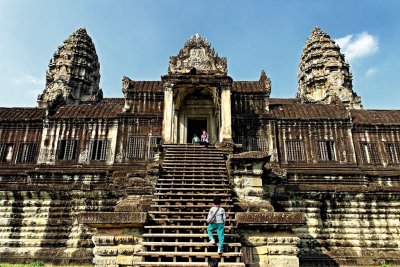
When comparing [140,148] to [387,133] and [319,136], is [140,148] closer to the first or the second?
[319,136]

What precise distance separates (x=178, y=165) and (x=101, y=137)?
35.0 feet

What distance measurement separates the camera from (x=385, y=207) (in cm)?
1441

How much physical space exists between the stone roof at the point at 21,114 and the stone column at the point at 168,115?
10682mm

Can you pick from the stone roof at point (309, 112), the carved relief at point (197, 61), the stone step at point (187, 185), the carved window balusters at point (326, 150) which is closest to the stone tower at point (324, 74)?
the stone roof at point (309, 112)

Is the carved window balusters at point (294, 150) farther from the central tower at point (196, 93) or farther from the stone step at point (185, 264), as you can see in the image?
the stone step at point (185, 264)

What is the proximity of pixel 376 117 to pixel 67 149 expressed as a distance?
21.7 m

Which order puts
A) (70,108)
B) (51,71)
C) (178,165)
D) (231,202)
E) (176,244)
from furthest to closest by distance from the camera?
(51,71) → (70,108) → (178,165) → (231,202) → (176,244)

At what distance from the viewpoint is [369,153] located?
2208 cm

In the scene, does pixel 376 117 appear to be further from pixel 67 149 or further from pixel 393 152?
pixel 67 149

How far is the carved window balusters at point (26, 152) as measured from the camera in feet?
73.0

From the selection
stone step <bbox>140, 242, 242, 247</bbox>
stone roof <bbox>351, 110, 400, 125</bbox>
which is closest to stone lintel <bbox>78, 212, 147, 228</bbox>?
stone step <bbox>140, 242, 242, 247</bbox>

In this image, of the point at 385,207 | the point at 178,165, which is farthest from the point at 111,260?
the point at 385,207

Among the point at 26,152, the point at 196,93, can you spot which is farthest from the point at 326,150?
the point at 26,152

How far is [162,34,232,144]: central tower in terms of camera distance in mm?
17469
